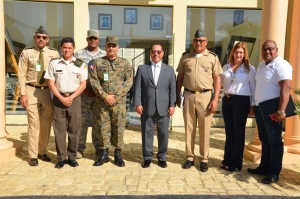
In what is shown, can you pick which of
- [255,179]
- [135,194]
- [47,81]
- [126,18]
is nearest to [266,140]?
[255,179]

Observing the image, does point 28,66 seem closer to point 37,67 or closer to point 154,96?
point 37,67

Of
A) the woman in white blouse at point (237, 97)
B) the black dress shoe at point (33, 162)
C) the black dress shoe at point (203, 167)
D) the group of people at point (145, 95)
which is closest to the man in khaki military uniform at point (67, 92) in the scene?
the group of people at point (145, 95)

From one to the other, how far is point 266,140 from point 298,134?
4.50 ft

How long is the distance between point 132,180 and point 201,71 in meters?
1.88

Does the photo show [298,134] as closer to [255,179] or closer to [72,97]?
[255,179]

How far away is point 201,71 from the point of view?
4.25 m

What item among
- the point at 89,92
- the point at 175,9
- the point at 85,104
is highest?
the point at 175,9

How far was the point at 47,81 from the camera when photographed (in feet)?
14.5

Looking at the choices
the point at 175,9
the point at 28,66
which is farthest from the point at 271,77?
the point at 175,9

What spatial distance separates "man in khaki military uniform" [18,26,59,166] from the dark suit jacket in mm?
1495

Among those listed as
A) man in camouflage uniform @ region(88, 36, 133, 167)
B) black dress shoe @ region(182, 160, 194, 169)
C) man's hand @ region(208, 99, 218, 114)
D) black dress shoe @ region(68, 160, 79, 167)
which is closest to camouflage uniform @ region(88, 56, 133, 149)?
man in camouflage uniform @ region(88, 36, 133, 167)

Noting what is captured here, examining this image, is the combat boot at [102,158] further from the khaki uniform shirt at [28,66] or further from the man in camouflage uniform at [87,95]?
the khaki uniform shirt at [28,66]

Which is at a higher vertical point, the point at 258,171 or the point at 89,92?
the point at 89,92

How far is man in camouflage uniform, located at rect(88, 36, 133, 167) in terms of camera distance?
4.38 m
